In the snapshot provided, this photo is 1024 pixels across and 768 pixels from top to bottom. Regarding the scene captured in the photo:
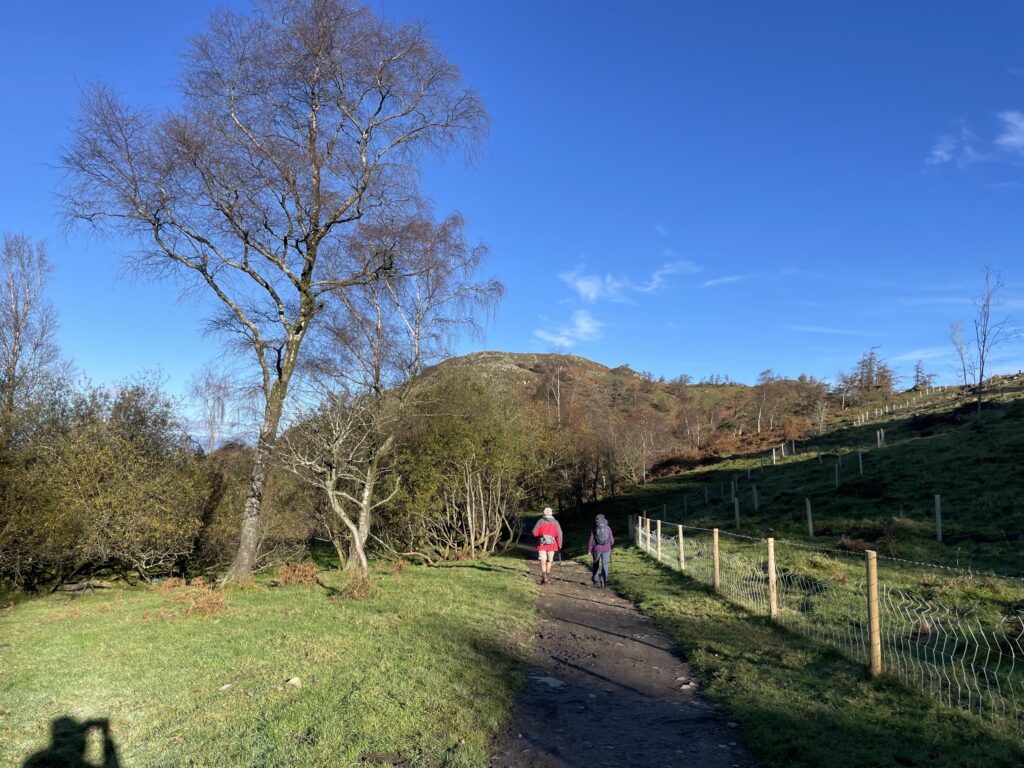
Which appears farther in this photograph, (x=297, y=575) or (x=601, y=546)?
(x=601, y=546)

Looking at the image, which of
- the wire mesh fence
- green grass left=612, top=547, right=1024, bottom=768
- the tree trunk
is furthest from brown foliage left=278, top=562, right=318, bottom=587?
the wire mesh fence

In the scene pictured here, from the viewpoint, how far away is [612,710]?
5.61m

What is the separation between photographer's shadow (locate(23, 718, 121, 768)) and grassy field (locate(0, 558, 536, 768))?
8 centimetres

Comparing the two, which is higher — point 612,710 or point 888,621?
point 888,621

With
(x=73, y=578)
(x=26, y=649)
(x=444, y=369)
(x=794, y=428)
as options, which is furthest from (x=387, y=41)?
(x=794, y=428)

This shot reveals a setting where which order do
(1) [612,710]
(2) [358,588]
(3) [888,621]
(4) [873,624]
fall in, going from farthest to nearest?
(2) [358,588] → (3) [888,621] → (4) [873,624] → (1) [612,710]

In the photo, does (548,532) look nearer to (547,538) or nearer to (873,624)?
(547,538)

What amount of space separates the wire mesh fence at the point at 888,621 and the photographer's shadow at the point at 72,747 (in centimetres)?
673

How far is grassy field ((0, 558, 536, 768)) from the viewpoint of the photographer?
4.55 metres

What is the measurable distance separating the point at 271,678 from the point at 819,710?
16.7 feet

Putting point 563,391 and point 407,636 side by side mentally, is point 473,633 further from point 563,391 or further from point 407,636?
point 563,391

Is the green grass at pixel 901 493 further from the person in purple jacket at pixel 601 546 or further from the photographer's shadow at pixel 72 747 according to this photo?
the photographer's shadow at pixel 72 747

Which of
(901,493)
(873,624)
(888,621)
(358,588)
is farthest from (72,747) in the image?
(901,493)

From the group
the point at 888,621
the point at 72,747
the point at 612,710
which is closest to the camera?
the point at 72,747
